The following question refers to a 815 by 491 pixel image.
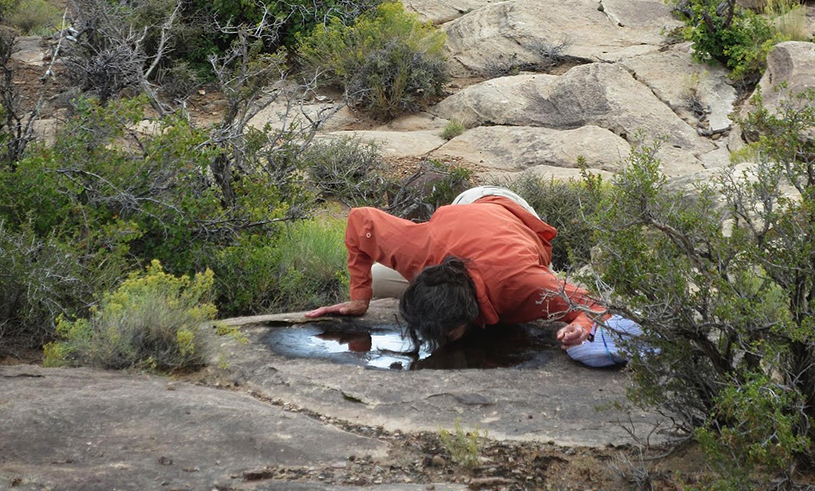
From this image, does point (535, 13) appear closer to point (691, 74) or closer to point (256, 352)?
point (691, 74)

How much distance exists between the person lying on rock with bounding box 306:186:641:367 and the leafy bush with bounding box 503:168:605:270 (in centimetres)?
218

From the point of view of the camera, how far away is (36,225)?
517cm

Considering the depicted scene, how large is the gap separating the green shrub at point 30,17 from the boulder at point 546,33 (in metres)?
6.43

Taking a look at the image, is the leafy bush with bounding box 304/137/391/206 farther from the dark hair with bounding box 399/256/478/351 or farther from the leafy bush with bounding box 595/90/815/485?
the leafy bush with bounding box 595/90/815/485

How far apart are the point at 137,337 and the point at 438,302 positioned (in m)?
1.34

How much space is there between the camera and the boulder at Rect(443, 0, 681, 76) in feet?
44.8

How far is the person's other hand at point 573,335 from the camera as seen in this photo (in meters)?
4.31

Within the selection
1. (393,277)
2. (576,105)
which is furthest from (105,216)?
(576,105)

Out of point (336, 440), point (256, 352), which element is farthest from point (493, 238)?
point (336, 440)

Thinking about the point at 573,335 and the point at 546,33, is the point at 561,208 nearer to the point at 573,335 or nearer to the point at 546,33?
the point at 573,335

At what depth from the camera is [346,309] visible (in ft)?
16.8

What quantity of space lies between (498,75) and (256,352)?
9734mm

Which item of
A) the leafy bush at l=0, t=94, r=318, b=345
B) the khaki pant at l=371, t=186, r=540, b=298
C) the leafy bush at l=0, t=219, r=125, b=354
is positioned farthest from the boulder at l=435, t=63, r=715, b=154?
the leafy bush at l=0, t=219, r=125, b=354

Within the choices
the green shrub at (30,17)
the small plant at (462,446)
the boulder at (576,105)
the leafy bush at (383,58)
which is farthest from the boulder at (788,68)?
the green shrub at (30,17)
